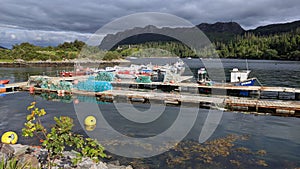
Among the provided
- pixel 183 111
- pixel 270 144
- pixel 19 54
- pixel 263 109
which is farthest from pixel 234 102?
pixel 19 54

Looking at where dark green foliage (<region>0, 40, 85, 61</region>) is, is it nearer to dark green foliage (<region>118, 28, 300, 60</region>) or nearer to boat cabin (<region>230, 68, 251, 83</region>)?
dark green foliage (<region>118, 28, 300, 60</region>)

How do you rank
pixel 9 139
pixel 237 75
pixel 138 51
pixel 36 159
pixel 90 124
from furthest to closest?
pixel 138 51, pixel 237 75, pixel 90 124, pixel 9 139, pixel 36 159

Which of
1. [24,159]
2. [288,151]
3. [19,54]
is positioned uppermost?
[19,54]

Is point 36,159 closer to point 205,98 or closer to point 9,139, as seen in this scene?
point 9,139

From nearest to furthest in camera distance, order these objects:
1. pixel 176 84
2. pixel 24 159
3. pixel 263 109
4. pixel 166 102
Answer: pixel 24 159 < pixel 263 109 < pixel 166 102 < pixel 176 84

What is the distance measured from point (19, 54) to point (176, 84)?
273ft

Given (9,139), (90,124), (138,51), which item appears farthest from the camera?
(138,51)

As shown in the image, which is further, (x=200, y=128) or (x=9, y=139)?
(x=200, y=128)

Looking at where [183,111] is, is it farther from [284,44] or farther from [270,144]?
[284,44]

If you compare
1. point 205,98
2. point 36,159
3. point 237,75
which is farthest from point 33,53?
point 36,159

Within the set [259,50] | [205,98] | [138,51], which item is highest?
[259,50]

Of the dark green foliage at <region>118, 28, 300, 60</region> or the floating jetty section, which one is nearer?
the floating jetty section

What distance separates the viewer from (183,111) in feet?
67.1

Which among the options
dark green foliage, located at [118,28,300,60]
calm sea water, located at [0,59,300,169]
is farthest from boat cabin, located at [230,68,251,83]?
dark green foliage, located at [118,28,300,60]
